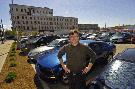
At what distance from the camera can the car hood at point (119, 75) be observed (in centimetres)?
380

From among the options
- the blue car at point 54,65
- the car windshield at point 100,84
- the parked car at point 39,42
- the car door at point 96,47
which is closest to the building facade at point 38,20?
the parked car at point 39,42

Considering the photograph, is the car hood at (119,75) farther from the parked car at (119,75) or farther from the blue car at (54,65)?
the blue car at (54,65)

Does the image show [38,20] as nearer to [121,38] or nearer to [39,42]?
[121,38]

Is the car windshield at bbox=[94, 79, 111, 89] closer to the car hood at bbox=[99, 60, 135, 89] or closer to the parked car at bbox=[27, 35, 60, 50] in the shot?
the car hood at bbox=[99, 60, 135, 89]

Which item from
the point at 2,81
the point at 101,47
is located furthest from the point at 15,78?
the point at 101,47

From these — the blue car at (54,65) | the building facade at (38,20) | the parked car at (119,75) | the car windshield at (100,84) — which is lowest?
the blue car at (54,65)

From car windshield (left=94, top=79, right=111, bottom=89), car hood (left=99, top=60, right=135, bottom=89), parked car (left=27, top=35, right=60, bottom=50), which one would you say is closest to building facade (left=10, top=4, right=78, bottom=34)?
parked car (left=27, top=35, right=60, bottom=50)

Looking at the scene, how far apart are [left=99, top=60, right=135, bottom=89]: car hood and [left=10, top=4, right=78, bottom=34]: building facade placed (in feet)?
277

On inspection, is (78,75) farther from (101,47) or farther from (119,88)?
(101,47)

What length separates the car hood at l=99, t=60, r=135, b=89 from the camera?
3.80 m

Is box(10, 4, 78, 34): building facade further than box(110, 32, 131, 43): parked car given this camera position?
Yes

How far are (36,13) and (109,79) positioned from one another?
346 ft

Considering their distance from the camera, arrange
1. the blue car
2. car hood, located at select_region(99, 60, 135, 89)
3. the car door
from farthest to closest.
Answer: the car door
the blue car
car hood, located at select_region(99, 60, 135, 89)

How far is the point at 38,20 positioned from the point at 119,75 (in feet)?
343
